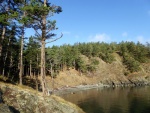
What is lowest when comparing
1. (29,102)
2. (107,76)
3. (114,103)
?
(114,103)

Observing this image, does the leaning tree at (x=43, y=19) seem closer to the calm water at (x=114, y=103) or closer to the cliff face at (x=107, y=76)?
the calm water at (x=114, y=103)

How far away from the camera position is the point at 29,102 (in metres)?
20.8

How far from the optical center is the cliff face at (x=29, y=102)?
19484mm

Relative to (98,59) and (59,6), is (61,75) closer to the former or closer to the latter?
(98,59)

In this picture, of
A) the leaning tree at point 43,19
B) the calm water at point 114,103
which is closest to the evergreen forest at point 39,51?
the leaning tree at point 43,19

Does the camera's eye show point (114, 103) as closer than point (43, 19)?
No

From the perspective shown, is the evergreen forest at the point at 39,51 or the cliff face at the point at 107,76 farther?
the cliff face at the point at 107,76

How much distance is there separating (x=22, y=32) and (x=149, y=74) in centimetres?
11318

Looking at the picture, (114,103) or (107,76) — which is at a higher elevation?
(107,76)

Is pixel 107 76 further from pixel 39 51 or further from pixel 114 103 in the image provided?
pixel 114 103

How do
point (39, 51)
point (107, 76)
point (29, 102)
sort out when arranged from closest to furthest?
point (29, 102)
point (39, 51)
point (107, 76)

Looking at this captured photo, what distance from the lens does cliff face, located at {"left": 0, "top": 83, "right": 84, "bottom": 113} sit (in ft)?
63.9

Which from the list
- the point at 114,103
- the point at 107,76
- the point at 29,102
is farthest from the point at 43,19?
the point at 107,76

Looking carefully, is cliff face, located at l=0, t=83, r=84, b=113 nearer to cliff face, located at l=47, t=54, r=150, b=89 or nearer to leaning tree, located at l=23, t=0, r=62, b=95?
leaning tree, located at l=23, t=0, r=62, b=95
